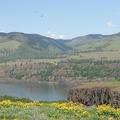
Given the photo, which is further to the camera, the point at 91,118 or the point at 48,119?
the point at 91,118

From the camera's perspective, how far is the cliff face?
49081mm

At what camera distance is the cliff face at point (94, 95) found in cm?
4908

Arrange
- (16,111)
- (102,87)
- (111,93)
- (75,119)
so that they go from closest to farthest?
(75,119), (16,111), (111,93), (102,87)

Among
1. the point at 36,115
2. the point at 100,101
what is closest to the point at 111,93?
the point at 100,101

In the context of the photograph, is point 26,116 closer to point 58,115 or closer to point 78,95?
point 58,115

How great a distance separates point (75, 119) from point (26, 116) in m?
2.67

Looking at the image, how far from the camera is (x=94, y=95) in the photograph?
2141 inches

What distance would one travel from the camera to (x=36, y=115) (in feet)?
53.7

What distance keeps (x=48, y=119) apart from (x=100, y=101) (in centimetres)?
3645

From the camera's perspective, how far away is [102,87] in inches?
2142

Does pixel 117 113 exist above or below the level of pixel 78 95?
above

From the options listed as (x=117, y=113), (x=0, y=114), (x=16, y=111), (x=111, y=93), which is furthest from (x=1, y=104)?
(x=111, y=93)

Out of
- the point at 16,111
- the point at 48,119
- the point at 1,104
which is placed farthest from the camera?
the point at 1,104

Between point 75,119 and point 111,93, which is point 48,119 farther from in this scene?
point 111,93
